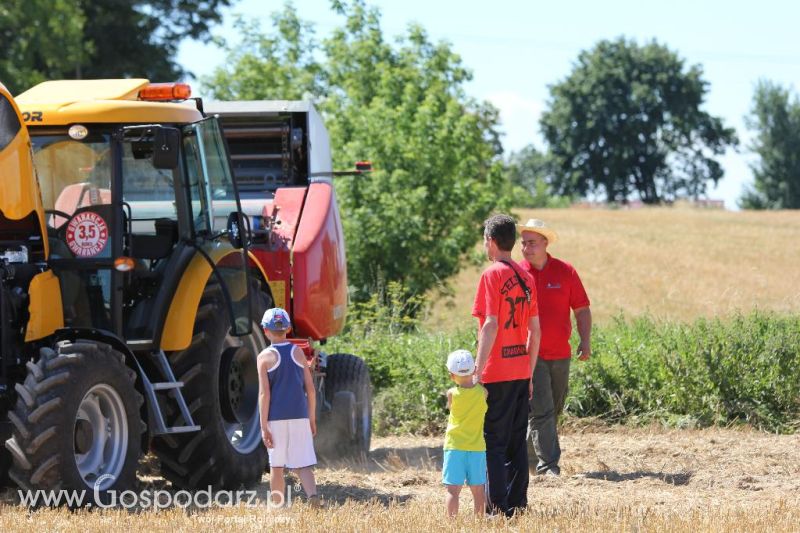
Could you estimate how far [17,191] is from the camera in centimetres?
712

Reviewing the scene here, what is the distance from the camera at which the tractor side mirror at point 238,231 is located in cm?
854

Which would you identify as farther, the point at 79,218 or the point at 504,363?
the point at 79,218

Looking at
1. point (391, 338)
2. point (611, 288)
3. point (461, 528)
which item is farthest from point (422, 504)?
point (611, 288)

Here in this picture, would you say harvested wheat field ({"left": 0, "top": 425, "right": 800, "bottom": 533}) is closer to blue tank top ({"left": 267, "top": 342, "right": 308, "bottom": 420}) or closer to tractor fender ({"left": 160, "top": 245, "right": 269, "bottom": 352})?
blue tank top ({"left": 267, "top": 342, "right": 308, "bottom": 420})

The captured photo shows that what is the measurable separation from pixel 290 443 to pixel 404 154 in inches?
628

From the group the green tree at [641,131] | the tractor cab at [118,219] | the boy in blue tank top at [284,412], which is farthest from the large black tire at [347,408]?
the green tree at [641,131]

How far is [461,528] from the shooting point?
6.29 m

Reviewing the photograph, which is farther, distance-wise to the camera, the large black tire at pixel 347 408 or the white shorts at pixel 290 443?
the large black tire at pixel 347 408

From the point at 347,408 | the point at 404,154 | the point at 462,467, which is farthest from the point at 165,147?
the point at 404,154

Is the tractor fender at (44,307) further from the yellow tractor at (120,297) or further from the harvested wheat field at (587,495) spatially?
the harvested wheat field at (587,495)

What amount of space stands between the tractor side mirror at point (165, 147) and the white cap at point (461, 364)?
213 centimetres

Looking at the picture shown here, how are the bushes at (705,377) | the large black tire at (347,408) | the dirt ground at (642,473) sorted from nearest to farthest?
the dirt ground at (642,473) < the large black tire at (347,408) < the bushes at (705,377)

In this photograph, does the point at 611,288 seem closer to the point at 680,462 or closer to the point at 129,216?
the point at 680,462

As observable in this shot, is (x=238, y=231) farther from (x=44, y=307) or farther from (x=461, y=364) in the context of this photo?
(x=461, y=364)
